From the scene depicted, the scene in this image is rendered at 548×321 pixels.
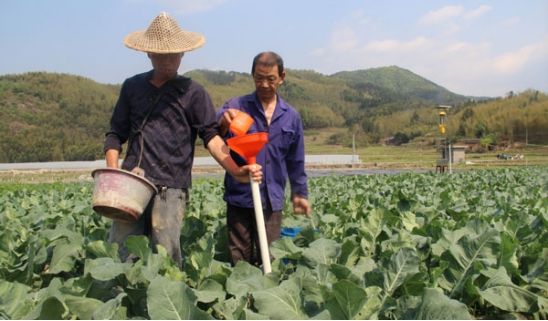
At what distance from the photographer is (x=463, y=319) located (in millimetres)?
1820

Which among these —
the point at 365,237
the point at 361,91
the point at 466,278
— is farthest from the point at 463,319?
the point at 361,91

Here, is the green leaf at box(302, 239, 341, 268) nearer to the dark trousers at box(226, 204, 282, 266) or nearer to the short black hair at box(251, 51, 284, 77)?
the dark trousers at box(226, 204, 282, 266)

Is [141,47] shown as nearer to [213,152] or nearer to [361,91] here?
[213,152]

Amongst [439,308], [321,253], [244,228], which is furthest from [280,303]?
[244,228]

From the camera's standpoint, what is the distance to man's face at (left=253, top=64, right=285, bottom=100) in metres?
2.95

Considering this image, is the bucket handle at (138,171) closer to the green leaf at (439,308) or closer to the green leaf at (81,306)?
the green leaf at (81,306)

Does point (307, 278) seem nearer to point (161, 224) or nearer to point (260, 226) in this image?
point (260, 226)

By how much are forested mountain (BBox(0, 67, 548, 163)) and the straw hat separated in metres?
45.0

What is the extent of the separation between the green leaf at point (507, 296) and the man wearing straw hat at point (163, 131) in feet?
4.33

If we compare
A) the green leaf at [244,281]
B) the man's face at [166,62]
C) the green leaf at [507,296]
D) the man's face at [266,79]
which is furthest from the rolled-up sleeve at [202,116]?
the green leaf at [507,296]

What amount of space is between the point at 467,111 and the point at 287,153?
2828 inches

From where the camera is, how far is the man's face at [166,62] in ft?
8.91

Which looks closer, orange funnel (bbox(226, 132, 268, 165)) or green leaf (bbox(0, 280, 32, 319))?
green leaf (bbox(0, 280, 32, 319))

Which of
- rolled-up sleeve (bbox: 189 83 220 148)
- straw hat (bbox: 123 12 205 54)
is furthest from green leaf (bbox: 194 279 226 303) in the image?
straw hat (bbox: 123 12 205 54)
